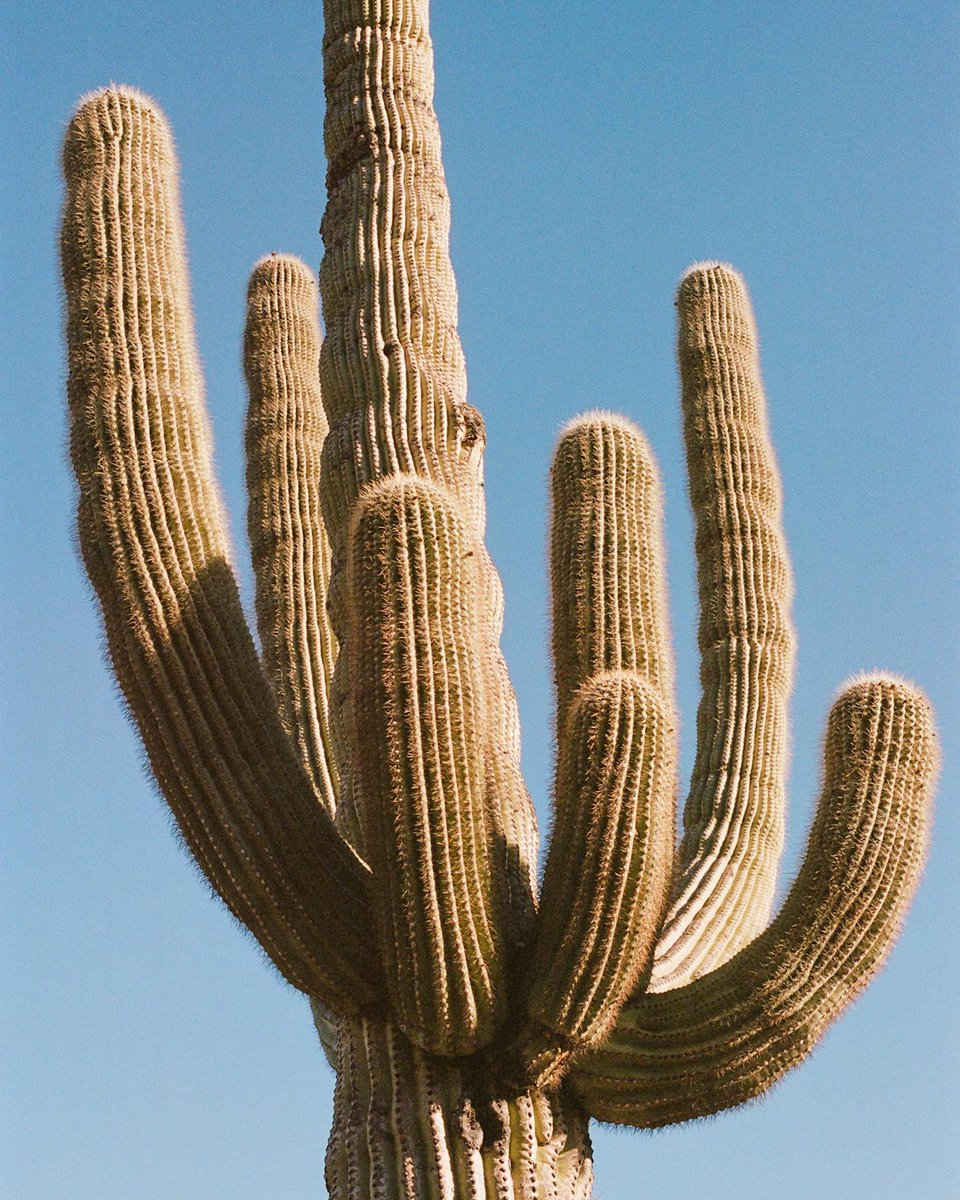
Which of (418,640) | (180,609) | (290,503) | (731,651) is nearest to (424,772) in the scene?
(418,640)

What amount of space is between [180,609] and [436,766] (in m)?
1.01

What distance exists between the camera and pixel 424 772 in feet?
15.3

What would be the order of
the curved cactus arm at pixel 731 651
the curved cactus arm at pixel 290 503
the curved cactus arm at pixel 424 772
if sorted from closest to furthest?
the curved cactus arm at pixel 424 772
the curved cactus arm at pixel 731 651
the curved cactus arm at pixel 290 503

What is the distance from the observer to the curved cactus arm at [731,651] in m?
6.07

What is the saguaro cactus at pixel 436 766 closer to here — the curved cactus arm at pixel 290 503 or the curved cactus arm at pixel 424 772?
the curved cactus arm at pixel 424 772

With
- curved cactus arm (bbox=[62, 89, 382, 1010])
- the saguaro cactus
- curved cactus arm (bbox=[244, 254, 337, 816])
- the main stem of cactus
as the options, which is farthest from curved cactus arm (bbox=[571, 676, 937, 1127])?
curved cactus arm (bbox=[244, 254, 337, 816])

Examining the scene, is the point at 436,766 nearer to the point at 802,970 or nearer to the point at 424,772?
the point at 424,772

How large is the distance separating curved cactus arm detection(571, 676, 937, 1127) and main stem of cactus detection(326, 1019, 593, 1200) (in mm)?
204

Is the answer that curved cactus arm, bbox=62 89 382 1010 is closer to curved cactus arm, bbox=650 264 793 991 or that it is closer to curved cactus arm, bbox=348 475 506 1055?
curved cactus arm, bbox=348 475 506 1055

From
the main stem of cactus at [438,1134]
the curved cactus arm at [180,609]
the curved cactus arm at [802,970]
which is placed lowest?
the main stem of cactus at [438,1134]

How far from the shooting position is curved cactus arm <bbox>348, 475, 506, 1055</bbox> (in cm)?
465

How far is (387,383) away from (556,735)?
143cm

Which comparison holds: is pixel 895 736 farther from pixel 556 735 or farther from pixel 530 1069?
pixel 530 1069

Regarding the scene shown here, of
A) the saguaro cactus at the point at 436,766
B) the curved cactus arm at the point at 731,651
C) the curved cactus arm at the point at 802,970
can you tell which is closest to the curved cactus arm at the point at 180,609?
the saguaro cactus at the point at 436,766
